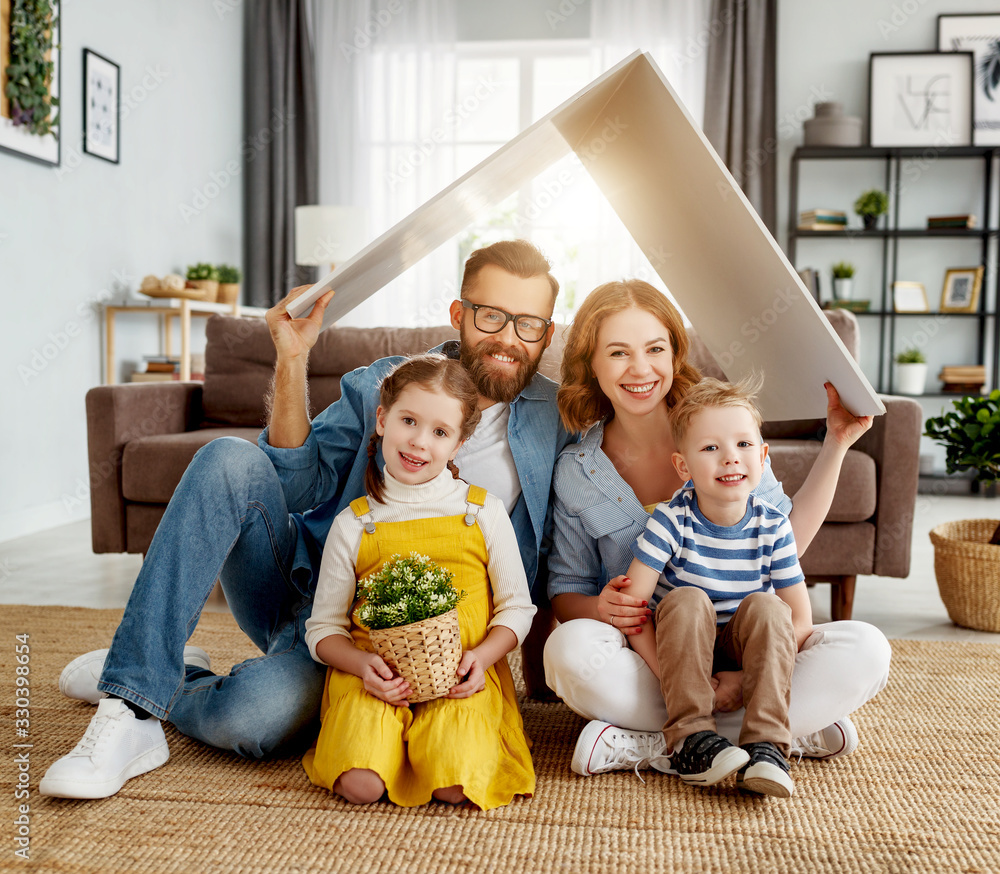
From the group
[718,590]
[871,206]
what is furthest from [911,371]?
[718,590]

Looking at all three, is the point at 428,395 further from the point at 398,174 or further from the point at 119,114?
the point at 398,174

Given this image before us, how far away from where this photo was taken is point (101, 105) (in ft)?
12.6

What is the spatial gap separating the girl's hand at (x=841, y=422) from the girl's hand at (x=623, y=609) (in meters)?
0.43

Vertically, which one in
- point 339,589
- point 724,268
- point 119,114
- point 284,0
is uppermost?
point 284,0

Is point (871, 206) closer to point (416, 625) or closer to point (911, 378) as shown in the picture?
point (911, 378)

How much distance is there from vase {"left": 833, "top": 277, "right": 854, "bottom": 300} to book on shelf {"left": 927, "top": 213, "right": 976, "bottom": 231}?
52 centimetres

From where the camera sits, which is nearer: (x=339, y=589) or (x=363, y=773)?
(x=363, y=773)

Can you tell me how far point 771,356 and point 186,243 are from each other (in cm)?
405

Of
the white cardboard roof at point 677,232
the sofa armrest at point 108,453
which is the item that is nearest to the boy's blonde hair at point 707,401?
the white cardboard roof at point 677,232

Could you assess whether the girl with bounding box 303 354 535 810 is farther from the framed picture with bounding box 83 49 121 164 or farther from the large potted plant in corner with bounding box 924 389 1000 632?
the framed picture with bounding box 83 49 121 164

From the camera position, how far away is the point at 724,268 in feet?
4.75

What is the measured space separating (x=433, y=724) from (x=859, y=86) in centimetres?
513

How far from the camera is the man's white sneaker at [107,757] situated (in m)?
1.17

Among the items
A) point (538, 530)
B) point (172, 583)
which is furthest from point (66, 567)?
point (538, 530)
